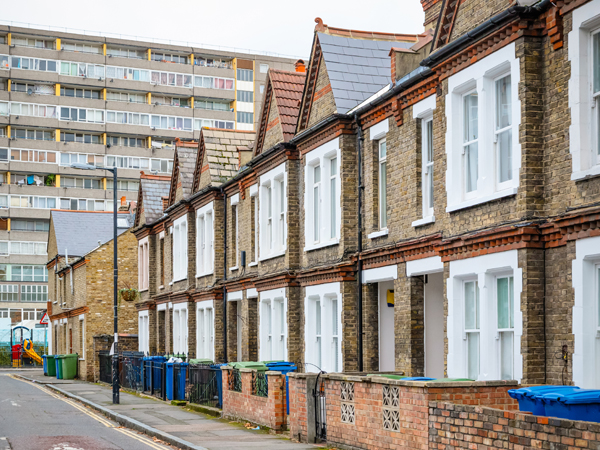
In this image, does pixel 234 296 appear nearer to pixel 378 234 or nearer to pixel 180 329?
pixel 180 329

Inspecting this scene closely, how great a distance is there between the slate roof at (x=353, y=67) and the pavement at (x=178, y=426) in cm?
777

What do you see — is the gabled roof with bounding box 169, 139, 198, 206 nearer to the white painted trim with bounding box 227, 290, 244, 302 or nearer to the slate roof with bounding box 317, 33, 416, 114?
the white painted trim with bounding box 227, 290, 244, 302

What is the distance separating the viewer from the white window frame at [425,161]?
16078 millimetres

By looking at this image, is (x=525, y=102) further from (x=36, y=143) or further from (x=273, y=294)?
(x=36, y=143)

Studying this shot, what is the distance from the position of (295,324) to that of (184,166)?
13899 mm

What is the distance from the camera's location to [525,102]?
12.3m

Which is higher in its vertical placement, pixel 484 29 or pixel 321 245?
pixel 484 29

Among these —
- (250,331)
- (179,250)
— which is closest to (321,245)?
(250,331)

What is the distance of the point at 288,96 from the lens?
24.4 m

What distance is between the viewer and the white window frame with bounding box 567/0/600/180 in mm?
11344

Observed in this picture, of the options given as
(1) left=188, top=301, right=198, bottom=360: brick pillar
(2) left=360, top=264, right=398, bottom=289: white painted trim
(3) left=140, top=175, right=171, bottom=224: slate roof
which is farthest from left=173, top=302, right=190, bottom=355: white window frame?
(2) left=360, top=264, right=398, bottom=289: white painted trim

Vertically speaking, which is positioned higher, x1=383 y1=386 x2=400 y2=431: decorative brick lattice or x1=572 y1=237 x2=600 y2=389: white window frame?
x1=572 y1=237 x2=600 y2=389: white window frame

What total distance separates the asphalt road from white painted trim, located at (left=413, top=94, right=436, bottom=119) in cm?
803

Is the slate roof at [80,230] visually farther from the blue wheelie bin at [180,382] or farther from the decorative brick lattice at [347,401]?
the decorative brick lattice at [347,401]
